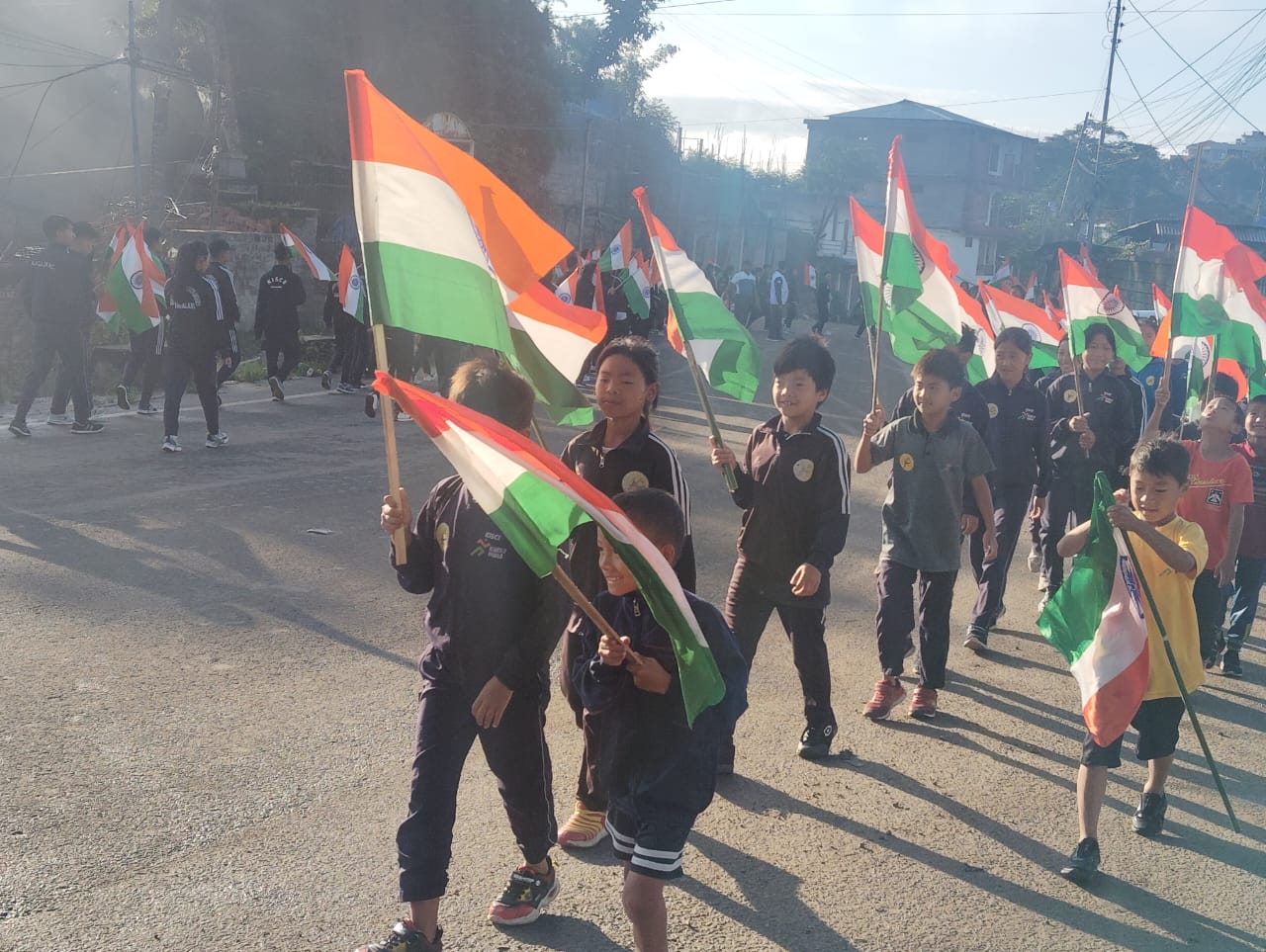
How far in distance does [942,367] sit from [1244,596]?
289 centimetres

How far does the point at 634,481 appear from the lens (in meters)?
4.08

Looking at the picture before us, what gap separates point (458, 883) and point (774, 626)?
345 cm

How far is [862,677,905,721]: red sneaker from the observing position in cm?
557

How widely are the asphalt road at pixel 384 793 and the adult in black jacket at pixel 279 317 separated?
22.1 feet

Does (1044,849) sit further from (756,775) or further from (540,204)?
(540,204)

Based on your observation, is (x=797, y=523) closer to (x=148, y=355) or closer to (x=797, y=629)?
(x=797, y=629)

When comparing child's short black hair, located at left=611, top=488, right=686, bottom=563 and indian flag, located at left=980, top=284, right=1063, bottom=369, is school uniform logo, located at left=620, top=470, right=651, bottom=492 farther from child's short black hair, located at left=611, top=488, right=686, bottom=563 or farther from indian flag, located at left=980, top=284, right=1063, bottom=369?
indian flag, located at left=980, top=284, right=1063, bottom=369

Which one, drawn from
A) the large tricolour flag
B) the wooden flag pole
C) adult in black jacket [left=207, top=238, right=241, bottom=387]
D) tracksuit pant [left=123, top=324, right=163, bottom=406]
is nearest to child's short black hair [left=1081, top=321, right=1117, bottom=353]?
the large tricolour flag

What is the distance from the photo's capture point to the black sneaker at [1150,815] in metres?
4.56

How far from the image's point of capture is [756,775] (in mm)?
4820

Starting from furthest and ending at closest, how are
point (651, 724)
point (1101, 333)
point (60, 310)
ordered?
point (60, 310), point (1101, 333), point (651, 724)

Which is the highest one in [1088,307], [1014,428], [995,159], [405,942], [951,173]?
[995,159]

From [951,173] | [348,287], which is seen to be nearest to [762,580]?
[348,287]

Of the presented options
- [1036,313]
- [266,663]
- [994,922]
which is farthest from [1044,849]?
[1036,313]
